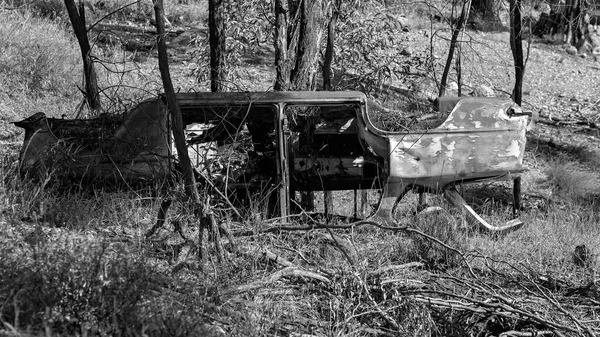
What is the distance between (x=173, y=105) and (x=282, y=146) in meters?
1.45

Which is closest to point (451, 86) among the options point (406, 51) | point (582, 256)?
point (406, 51)

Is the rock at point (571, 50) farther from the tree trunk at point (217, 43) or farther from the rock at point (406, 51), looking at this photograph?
the tree trunk at point (217, 43)

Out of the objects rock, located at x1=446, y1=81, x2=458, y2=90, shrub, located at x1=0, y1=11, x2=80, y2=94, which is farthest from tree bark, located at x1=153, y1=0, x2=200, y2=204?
rock, located at x1=446, y1=81, x2=458, y2=90

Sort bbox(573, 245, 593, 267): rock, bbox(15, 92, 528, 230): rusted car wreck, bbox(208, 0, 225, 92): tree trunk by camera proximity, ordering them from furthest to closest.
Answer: bbox(208, 0, 225, 92): tree trunk
bbox(15, 92, 528, 230): rusted car wreck
bbox(573, 245, 593, 267): rock

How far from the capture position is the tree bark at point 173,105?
5545 millimetres

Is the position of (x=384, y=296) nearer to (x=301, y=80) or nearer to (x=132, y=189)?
(x=132, y=189)

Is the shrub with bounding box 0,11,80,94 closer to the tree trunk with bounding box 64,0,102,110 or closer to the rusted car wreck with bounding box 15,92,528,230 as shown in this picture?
the tree trunk with bounding box 64,0,102,110

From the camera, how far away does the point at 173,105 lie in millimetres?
5617

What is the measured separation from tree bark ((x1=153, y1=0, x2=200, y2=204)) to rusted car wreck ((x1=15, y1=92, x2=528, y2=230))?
2.82 feet

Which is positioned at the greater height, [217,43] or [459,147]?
[217,43]

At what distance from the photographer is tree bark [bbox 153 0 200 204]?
18.2 ft

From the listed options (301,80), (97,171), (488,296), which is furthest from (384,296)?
(301,80)

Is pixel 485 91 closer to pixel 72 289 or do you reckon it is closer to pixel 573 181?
pixel 573 181

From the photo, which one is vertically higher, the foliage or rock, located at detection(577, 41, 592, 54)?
the foliage
